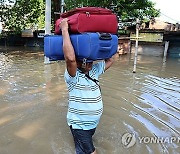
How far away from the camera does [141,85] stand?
5.58 metres

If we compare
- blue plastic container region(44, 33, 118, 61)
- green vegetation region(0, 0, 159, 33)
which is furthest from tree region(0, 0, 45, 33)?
blue plastic container region(44, 33, 118, 61)

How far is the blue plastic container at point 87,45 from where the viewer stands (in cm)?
187

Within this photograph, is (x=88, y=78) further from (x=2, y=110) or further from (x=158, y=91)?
(x=158, y=91)

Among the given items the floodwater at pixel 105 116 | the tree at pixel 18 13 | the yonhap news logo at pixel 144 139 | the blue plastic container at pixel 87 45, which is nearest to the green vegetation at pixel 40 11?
the tree at pixel 18 13

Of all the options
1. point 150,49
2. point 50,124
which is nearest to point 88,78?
point 50,124

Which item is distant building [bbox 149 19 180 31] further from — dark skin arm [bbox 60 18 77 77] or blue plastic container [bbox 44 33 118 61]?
dark skin arm [bbox 60 18 77 77]

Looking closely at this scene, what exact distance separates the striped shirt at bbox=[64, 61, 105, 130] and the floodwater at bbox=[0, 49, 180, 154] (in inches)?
26.4

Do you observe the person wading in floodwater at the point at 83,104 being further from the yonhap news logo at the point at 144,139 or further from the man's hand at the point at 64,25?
the yonhap news logo at the point at 144,139

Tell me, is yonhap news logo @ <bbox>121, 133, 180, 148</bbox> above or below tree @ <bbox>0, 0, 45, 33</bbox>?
below

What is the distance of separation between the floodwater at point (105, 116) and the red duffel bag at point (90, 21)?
4.39 ft

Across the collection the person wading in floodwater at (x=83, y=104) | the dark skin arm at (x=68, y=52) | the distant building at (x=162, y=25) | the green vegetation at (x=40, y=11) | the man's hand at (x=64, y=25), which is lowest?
the person wading in floodwater at (x=83, y=104)

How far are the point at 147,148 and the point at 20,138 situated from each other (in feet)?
4.87

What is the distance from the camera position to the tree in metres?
14.5

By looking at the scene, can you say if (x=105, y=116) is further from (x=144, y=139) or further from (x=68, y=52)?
(x=68, y=52)
